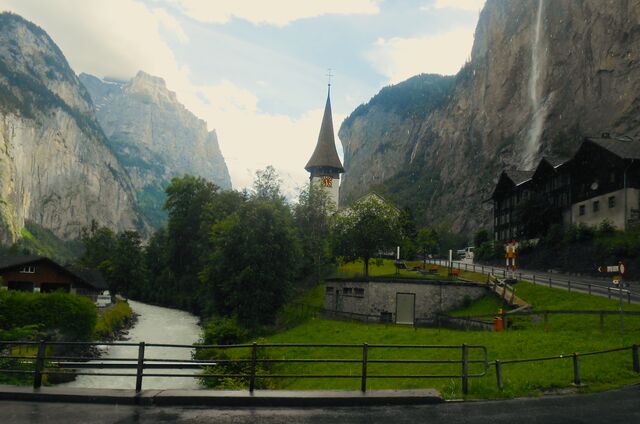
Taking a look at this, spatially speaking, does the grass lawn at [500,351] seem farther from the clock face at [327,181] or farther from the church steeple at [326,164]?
the church steeple at [326,164]

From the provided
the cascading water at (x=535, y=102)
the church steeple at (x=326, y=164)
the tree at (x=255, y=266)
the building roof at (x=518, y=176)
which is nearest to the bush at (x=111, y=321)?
the tree at (x=255, y=266)

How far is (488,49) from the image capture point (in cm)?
17800

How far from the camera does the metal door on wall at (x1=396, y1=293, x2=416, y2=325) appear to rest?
48.6 meters


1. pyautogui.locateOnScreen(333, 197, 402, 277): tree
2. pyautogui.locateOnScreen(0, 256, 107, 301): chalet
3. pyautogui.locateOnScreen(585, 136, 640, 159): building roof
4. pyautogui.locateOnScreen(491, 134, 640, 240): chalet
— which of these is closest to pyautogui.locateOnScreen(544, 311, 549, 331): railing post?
pyautogui.locateOnScreen(333, 197, 402, 277): tree

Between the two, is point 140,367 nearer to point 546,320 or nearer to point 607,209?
point 546,320

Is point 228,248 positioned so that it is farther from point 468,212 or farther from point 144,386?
point 468,212

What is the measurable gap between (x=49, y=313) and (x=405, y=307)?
29517 millimetres

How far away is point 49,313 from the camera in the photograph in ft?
144

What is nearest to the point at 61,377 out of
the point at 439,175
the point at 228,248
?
the point at 228,248

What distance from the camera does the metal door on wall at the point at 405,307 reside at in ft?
160

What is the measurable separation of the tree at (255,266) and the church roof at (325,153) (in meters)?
52.9

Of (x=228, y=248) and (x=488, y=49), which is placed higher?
(x=488, y=49)

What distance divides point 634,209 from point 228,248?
145 ft

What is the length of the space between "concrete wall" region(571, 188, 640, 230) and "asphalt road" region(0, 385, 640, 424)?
5467cm
